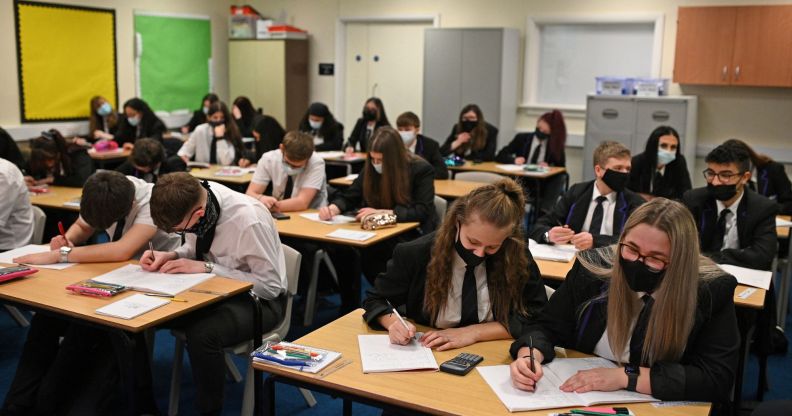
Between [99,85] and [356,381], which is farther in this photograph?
[99,85]

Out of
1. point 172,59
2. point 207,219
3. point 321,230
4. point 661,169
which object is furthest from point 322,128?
point 207,219

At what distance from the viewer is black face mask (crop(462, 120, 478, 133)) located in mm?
8031

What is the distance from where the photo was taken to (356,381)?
2.24 meters

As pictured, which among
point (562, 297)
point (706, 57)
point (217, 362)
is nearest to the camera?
point (562, 297)

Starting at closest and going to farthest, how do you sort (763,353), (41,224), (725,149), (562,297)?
(562,297)
(763,353)
(725,149)
(41,224)

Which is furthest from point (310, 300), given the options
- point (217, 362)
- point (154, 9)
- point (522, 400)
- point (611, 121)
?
point (154, 9)

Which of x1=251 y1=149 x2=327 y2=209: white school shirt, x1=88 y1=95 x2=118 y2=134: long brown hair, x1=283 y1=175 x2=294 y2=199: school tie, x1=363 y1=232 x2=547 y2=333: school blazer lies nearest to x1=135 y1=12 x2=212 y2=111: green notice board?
x1=88 y1=95 x2=118 y2=134: long brown hair

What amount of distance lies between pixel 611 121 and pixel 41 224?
6063 millimetres

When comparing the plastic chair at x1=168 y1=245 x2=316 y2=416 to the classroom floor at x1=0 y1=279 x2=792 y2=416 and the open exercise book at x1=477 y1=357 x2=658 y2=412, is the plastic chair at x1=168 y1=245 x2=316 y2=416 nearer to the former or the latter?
the classroom floor at x1=0 y1=279 x2=792 y2=416

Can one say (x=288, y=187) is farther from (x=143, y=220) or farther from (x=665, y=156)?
(x=665, y=156)

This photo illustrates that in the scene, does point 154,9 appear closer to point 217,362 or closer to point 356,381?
point 217,362

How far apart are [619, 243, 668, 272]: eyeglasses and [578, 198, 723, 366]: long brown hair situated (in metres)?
0.02

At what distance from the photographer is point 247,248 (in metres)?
3.32

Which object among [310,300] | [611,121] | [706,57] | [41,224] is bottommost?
[310,300]
